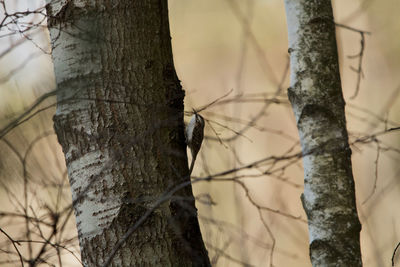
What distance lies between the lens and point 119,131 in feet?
5.19

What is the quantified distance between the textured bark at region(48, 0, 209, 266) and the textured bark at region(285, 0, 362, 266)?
34 centimetres

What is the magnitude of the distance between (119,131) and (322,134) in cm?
57

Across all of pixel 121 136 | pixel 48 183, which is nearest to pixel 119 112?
pixel 121 136

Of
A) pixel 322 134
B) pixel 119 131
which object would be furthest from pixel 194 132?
pixel 322 134

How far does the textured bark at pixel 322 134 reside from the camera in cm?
161

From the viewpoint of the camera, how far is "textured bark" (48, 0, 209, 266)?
156cm

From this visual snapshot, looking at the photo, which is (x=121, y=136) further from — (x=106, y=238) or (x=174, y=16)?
(x=174, y=16)

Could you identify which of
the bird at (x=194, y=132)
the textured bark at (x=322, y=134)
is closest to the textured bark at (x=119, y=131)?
the bird at (x=194, y=132)

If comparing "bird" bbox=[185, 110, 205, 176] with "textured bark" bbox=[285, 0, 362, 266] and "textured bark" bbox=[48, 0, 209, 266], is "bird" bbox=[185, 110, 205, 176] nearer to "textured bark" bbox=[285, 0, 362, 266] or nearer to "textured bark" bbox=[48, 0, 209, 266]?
"textured bark" bbox=[48, 0, 209, 266]

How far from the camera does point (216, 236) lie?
7.48 ft

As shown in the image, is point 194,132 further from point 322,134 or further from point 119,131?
point 322,134

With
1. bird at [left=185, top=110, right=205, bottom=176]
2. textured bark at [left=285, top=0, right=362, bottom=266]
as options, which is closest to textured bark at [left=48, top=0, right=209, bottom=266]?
bird at [left=185, top=110, right=205, bottom=176]

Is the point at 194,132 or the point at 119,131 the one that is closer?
the point at 119,131

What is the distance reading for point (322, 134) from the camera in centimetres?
163
